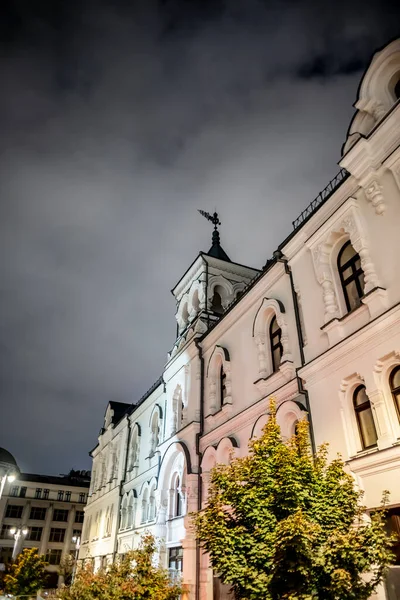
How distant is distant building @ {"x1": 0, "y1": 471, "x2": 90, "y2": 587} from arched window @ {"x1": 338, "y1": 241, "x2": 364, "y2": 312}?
63.1 meters

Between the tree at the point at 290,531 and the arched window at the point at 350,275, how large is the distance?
16.4ft

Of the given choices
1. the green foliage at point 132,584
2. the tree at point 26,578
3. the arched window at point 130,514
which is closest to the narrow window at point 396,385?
the green foliage at point 132,584

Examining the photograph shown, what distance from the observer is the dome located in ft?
220

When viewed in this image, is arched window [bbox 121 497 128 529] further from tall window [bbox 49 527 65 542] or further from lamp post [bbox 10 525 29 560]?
tall window [bbox 49 527 65 542]

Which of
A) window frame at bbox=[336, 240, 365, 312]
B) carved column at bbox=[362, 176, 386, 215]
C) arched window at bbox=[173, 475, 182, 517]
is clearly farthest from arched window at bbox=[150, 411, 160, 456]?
carved column at bbox=[362, 176, 386, 215]

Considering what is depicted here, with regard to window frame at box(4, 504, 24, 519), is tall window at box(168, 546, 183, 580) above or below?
below

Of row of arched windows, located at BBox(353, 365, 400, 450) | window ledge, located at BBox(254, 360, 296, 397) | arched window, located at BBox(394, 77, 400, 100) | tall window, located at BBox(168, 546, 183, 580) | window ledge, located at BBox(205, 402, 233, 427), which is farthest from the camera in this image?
tall window, located at BBox(168, 546, 183, 580)

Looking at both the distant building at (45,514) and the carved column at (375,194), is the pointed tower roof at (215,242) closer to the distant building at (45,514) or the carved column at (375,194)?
the carved column at (375,194)

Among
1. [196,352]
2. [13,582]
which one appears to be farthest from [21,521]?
[196,352]

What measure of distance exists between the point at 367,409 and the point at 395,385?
1.06 metres

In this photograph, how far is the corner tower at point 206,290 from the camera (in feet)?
80.0

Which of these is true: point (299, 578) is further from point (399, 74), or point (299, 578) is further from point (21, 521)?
point (21, 521)

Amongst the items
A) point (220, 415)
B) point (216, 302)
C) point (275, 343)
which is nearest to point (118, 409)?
point (216, 302)

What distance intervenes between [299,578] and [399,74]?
13.2 meters
